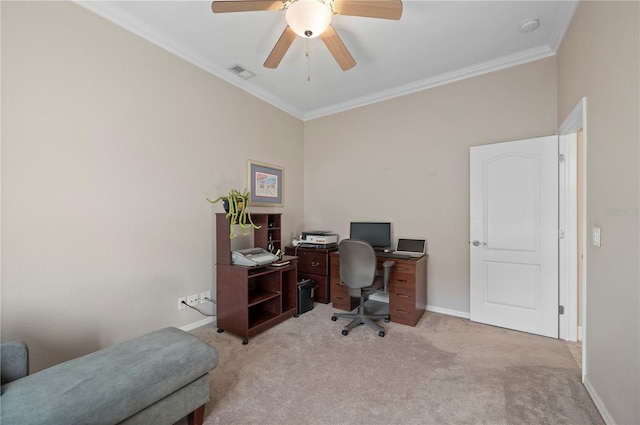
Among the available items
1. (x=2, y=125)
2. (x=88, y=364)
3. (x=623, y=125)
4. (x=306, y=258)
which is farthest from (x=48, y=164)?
(x=623, y=125)

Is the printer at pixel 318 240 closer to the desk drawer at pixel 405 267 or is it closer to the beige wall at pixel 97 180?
the desk drawer at pixel 405 267

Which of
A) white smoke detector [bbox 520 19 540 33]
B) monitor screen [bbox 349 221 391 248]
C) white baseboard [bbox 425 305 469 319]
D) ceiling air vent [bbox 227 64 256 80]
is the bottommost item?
white baseboard [bbox 425 305 469 319]

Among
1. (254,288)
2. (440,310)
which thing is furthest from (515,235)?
(254,288)

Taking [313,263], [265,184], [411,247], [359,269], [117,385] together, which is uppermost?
[265,184]

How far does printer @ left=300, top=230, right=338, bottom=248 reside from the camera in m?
3.63

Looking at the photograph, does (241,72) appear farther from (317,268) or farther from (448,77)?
(317,268)

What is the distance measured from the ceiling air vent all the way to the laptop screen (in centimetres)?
273

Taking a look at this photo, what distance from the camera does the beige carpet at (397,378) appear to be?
1612 millimetres

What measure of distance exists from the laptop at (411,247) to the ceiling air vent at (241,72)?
2729 mm

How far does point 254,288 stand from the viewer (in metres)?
3.19

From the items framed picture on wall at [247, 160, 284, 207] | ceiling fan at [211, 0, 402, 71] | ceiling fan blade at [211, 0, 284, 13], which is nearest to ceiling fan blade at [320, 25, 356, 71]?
ceiling fan at [211, 0, 402, 71]

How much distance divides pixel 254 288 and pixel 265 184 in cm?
135

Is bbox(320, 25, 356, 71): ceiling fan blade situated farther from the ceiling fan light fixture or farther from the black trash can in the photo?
the black trash can

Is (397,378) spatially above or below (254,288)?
below
